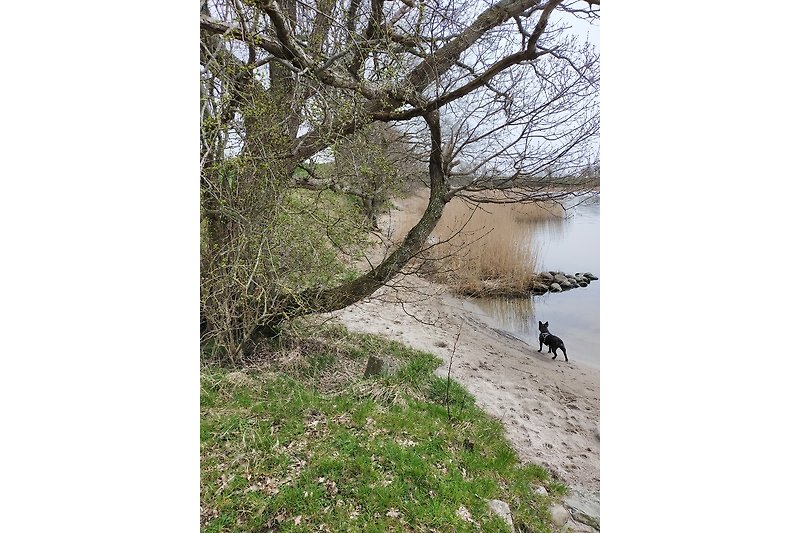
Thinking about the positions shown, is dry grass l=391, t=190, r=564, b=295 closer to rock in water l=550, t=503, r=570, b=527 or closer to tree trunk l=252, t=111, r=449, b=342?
tree trunk l=252, t=111, r=449, b=342

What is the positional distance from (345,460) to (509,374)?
0.99 metres

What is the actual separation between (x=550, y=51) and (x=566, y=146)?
41 cm

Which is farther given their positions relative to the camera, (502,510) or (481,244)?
(481,244)

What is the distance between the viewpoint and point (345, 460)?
1394 mm

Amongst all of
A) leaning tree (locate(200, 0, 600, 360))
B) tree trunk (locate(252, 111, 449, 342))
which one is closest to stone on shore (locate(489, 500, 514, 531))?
leaning tree (locate(200, 0, 600, 360))

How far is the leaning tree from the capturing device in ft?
5.03

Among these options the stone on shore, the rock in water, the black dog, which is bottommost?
the rock in water

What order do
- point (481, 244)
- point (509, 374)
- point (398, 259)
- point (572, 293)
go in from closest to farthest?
point (572, 293) < point (509, 374) < point (481, 244) < point (398, 259)

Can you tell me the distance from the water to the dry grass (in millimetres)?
78

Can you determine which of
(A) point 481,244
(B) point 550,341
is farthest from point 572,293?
(A) point 481,244

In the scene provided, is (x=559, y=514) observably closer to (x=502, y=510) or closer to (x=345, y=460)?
(x=502, y=510)

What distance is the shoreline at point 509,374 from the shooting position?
1627 millimetres
